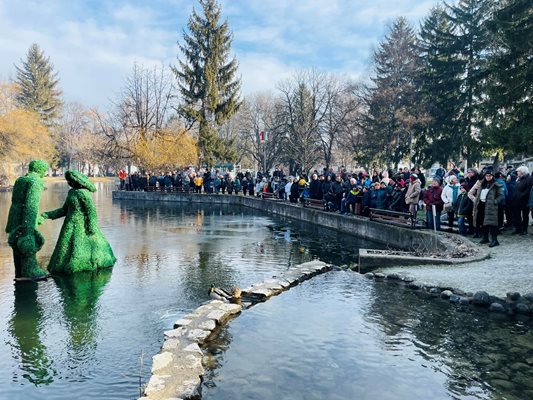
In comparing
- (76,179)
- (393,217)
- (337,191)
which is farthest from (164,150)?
(76,179)

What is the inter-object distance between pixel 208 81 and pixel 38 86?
37239mm

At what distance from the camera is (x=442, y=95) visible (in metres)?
33.0

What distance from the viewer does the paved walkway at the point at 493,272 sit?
9.15m

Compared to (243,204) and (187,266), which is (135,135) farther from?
(187,266)

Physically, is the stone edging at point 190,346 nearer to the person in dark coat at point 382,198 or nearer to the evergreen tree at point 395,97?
the person in dark coat at point 382,198

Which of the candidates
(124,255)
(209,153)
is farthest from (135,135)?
(124,255)

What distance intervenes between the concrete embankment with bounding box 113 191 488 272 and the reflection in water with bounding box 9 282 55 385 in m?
7.60

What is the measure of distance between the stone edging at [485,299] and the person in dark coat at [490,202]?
12.4ft

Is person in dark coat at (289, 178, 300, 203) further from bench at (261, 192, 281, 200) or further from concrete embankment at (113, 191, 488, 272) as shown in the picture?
bench at (261, 192, 281, 200)

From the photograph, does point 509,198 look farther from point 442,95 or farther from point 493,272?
point 442,95

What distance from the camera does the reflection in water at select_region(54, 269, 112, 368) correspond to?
667 cm

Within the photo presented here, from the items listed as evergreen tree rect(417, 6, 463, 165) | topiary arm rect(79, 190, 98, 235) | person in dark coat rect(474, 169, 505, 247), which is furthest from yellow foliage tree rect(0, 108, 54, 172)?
person in dark coat rect(474, 169, 505, 247)

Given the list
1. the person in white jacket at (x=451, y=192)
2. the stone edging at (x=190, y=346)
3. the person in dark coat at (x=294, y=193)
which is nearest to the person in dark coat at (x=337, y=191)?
the person in dark coat at (x=294, y=193)

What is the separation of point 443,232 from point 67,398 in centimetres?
1213
